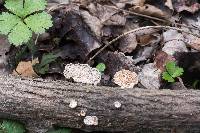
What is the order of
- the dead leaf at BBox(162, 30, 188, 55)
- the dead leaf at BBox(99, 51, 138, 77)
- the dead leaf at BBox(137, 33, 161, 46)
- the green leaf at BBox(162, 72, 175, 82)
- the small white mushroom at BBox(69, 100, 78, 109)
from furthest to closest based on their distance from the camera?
the dead leaf at BBox(137, 33, 161, 46) → the dead leaf at BBox(162, 30, 188, 55) → the dead leaf at BBox(99, 51, 138, 77) → the green leaf at BBox(162, 72, 175, 82) → the small white mushroom at BBox(69, 100, 78, 109)

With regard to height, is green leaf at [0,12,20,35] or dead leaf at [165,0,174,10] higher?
dead leaf at [165,0,174,10]

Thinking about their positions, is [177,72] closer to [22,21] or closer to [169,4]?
[169,4]

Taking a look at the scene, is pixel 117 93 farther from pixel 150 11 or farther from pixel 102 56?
pixel 150 11

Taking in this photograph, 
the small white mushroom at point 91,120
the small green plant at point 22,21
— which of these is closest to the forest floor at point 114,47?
the small green plant at point 22,21

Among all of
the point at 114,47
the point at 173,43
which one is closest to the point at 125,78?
the point at 114,47

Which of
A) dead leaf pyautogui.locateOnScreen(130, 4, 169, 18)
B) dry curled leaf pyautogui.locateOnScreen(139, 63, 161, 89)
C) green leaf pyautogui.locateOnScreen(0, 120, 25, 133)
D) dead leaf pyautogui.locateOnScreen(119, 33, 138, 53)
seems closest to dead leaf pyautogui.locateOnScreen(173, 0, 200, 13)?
dead leaf pyautogui.locateOnScreen(130, 4, 169, 18)

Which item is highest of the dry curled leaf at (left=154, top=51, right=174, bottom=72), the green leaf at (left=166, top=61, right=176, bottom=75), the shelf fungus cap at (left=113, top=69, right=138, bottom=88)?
the dry curled leaf at (left=154, top=51, right=174, bottom=72)

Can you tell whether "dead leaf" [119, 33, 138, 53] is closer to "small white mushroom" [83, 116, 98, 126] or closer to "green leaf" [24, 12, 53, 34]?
"green leaf" [24, 12, 53, 34]
